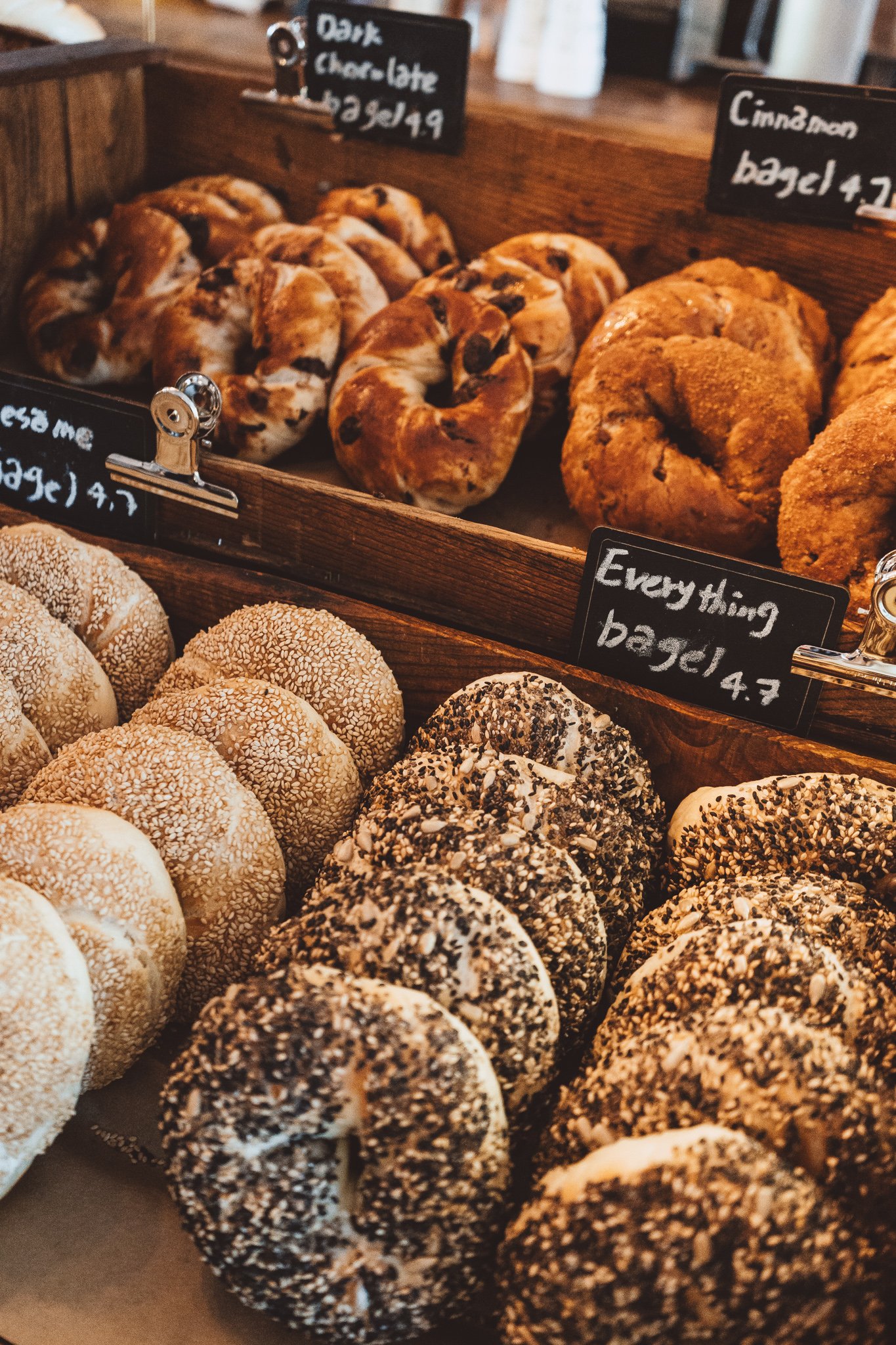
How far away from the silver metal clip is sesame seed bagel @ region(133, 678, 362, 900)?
4.62 ft

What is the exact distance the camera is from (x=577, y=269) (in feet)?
6.66

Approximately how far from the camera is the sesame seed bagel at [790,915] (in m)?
1.14

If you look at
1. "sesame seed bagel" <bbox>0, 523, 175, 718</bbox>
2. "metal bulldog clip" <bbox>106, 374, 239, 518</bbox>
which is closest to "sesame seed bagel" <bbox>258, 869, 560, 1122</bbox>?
"sesame seed bagel" <bbox>0, 523, 175, 718</bbox>

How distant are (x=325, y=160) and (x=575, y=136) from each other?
22.7 inches

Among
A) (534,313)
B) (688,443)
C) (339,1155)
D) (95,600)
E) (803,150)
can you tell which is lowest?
(339,1155)

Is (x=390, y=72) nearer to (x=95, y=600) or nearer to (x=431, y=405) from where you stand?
(x=431, y=405)

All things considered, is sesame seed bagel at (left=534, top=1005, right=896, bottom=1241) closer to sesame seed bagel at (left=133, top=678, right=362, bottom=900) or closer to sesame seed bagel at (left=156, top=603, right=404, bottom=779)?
sesame seed bagel at (left=133, top=678, right=362, bottom=900)

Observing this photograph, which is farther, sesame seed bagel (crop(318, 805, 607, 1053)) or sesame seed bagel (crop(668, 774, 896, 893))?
sesame seed bagel (crop(668, 774, 896, 893))

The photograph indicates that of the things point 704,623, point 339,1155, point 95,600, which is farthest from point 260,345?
point 339,1155

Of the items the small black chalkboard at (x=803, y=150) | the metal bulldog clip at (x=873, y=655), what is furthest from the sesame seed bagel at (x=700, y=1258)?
the small black chalkboard at (x=803, y=150)

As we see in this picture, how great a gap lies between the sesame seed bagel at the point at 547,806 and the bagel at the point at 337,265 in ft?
3.34

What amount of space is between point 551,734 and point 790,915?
1.31 feet

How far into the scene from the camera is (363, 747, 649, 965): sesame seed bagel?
4.25 ft

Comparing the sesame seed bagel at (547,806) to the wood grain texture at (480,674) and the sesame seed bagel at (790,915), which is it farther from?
the wood grain texture at (480,674)
